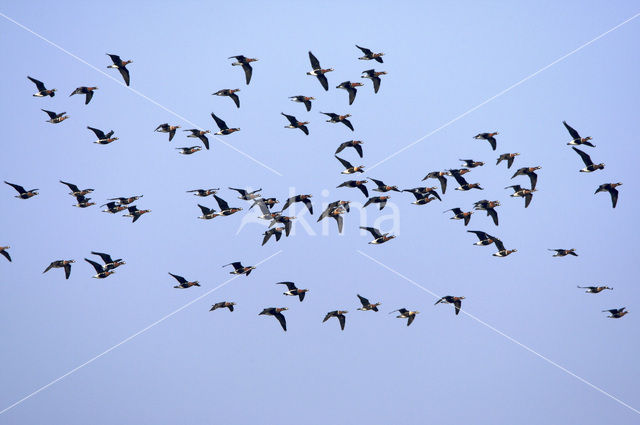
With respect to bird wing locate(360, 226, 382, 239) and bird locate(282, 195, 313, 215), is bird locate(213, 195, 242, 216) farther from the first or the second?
bird wing locate(360, 226, 382, 239)

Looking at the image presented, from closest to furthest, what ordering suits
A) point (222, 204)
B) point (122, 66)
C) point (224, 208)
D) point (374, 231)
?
point (122, 66) < point (222, 204) < point (224, 208) < point (374, 231)

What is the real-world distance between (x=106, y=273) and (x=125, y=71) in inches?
714

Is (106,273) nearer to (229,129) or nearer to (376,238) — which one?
(229,129)

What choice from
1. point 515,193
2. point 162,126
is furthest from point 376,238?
point 162,126

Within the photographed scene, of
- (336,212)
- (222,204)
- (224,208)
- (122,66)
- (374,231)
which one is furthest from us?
(374,231)

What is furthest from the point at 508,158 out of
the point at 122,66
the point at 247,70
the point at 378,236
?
the point at 122,66

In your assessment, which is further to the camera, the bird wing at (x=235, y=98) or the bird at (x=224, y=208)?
the bird wing at (x=235, y=98)

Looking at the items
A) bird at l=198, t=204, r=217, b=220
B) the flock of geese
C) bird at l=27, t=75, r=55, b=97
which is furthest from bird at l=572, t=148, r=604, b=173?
bird at l=27, t=75, r=55, b=97

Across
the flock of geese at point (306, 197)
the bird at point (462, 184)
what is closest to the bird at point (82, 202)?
the flock of geese at point (306, 197)

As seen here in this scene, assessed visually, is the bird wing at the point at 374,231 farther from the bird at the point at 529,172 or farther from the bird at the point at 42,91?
the bird at the point at 42,91

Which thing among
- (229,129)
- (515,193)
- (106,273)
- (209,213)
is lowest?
(106,273)

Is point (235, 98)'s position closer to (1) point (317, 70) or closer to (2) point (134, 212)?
(1) point (317, 70)

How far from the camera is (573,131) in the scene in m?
110

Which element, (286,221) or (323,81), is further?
(286,221)
